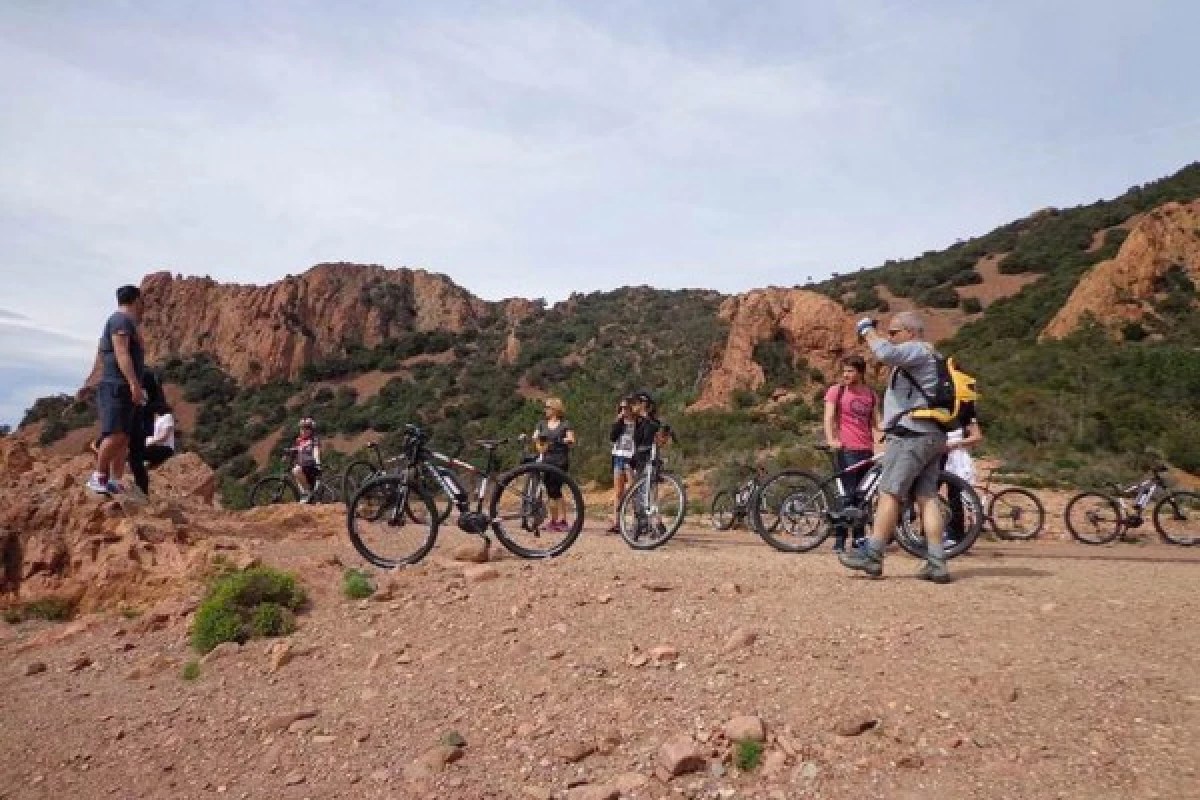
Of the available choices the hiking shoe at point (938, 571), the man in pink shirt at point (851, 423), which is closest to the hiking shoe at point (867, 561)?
the hiking shoe at point (938, 571)

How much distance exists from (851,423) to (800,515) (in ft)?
3.61

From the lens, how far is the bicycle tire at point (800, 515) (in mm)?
7434

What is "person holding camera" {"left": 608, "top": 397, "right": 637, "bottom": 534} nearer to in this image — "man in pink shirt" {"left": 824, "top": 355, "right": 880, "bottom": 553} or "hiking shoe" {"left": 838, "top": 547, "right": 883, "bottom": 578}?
"man in pink shirt" {"left": 824, "top": 355, "right": 880, "bottom": 553}

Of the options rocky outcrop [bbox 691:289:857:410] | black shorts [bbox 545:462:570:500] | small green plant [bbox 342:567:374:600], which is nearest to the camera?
small green plant [bbox 342:567:374:600]

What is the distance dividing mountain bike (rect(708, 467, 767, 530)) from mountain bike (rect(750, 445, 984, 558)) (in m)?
2.52

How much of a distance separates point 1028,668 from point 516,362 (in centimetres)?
5351

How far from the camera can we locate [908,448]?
5305mm

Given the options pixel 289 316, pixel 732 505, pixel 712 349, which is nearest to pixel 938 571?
pixel 732 505

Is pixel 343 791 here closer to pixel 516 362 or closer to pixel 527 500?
pixel 527 500

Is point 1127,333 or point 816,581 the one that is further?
point 1127,333

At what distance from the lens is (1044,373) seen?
22766 millimetres

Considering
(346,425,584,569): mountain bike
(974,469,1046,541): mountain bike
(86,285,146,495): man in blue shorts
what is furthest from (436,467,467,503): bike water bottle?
(974,469,1046,541): mountain bike

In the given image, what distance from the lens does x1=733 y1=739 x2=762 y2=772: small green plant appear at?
3.18m

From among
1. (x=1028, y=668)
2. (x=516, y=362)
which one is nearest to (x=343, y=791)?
(x=1028, y=668)
